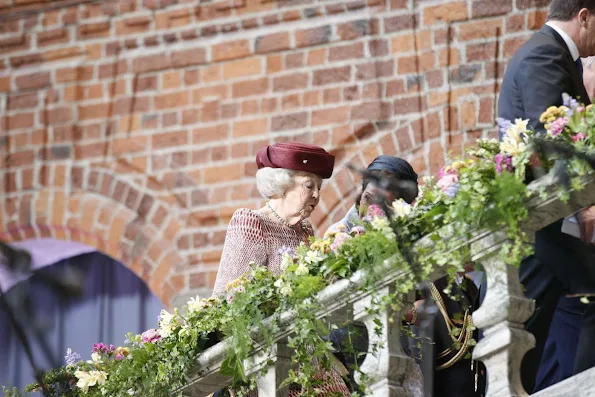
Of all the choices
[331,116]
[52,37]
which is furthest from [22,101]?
[331,116]

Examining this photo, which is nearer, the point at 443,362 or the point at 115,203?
the point at 443,362

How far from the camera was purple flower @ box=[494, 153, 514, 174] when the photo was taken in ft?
9.53

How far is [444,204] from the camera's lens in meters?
2.98

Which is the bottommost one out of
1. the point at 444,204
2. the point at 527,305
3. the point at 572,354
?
the point at 572,354

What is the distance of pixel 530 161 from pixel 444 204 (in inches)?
9.7

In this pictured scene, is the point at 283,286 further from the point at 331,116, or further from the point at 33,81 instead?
the point at 33,81

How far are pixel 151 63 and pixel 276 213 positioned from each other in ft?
9.17

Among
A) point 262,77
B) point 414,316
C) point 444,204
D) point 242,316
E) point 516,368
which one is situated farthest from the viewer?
point 262,77

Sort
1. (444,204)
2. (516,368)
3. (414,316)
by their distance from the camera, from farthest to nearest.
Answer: (414,316) → (444,204) → (516,368)

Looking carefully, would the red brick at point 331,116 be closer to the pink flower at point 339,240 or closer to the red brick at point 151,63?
the red brick at point 151,63

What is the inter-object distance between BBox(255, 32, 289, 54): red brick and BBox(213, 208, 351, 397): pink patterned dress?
2475 millimetres

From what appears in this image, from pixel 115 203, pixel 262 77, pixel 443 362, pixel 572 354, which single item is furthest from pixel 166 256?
pixel 572 354

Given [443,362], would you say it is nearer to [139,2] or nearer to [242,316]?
[242,316]

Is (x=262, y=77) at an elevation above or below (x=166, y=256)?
above
